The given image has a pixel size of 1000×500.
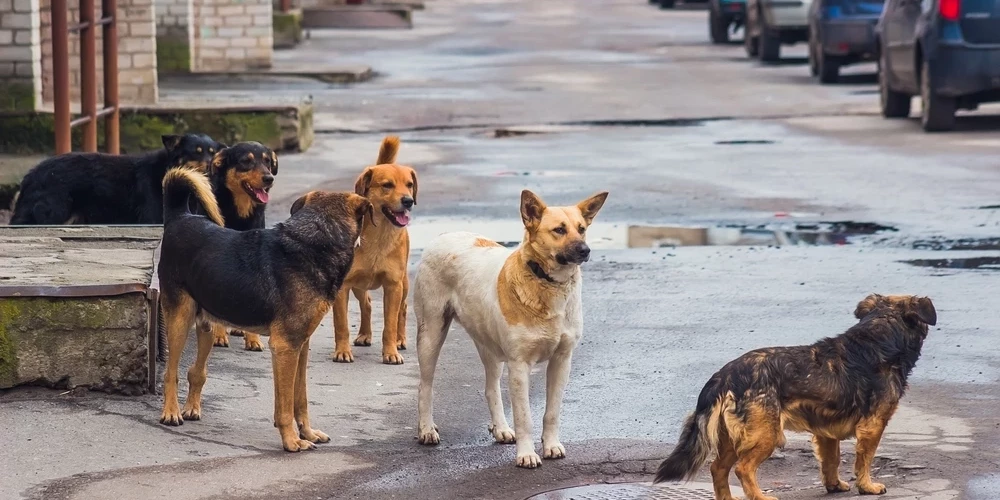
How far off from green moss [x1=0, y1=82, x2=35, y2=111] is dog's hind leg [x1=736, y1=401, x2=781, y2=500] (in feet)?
35.8

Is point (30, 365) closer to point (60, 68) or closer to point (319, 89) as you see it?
point (60, 68)

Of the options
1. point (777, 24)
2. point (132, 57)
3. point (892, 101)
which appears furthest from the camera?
point (777, 24)

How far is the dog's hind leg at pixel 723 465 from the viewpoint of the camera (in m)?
5.86

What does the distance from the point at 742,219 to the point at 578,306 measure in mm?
6438

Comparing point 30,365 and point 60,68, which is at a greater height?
point 60,68

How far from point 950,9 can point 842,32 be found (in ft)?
25.3

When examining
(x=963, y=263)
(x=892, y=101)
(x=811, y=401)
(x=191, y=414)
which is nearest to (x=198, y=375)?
(x=191, y=414)

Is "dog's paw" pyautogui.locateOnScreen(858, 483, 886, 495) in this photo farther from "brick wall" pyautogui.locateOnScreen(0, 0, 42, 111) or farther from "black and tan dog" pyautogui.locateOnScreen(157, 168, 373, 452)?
"brick wall" pyautogui.locateOnScreen(0, 0, 42, 111)

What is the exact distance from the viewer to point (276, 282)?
667cm

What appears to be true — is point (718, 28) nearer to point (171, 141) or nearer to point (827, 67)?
point (827, 67)

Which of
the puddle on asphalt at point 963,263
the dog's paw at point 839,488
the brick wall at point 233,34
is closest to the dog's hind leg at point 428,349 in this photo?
the dog's paw at point 839,488

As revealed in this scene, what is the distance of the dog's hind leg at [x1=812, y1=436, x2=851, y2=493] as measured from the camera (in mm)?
6094

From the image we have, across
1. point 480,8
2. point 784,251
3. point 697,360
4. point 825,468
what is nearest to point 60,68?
point 784,251

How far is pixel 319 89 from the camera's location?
25.0m
